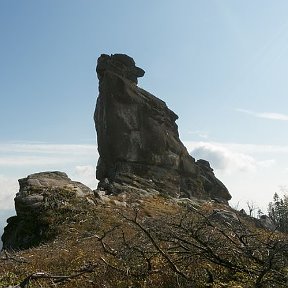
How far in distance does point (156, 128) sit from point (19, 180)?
16861 millimetres

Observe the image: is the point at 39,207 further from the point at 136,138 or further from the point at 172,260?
the point at 172,260

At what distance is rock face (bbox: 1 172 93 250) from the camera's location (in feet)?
83.9

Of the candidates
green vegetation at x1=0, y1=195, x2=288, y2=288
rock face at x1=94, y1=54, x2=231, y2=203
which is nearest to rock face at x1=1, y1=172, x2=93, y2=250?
green vegetation at x1=0, y1=195, x2=288, y2=288

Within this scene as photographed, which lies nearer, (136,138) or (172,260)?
(172,260)

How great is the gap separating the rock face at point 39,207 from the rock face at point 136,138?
938 cm

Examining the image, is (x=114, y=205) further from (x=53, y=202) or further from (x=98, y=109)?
(x=98, y=109)

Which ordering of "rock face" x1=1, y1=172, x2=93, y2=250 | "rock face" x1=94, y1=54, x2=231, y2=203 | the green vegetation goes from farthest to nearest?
"rock face" x1=94, y1=54, x2=231, y2=203, "rock face" x1=1, y1=172, x2=93, y2=250, the green vegetation

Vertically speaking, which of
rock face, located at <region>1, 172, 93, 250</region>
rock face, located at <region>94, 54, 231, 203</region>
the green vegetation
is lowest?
the green vegetation

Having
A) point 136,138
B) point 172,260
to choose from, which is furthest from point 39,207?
point 172,260

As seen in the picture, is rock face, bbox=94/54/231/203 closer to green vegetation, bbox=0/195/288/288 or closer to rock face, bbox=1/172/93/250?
rock face, bbox=1/172/93/250

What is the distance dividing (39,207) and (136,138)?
1798 cm

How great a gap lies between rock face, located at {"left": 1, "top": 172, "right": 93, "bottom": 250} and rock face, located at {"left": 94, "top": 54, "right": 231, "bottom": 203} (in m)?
9.38

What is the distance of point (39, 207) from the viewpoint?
2772 cm

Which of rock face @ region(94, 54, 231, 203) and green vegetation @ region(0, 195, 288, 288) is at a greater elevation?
rock face @ region(94, 54, 231, 203)
